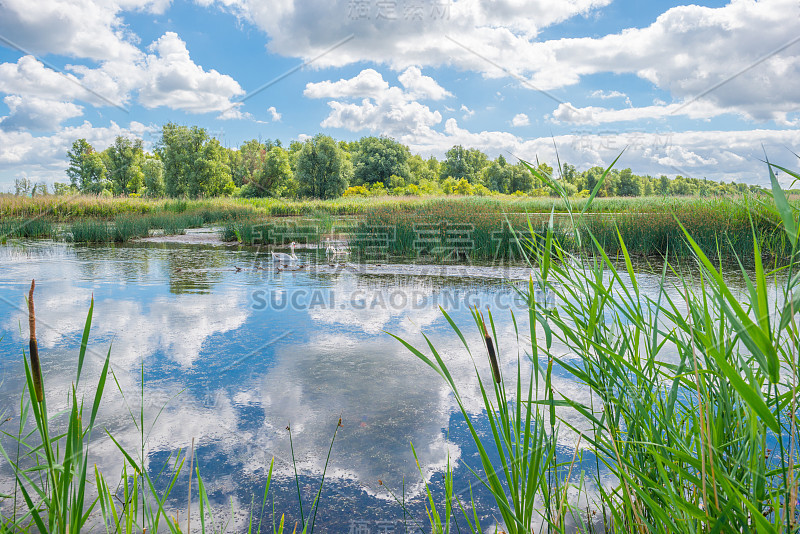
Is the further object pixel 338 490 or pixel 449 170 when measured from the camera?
pixel 449 170

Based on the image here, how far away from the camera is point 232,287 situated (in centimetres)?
559

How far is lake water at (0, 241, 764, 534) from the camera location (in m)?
1.80

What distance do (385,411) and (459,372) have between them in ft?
2.31

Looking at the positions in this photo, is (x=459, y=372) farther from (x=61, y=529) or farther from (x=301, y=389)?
Result: (x=61, y=529)

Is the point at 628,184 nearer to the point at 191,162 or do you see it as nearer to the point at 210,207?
the point at 191,162

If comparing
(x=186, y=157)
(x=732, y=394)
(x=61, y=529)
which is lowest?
(x=61, y=529)

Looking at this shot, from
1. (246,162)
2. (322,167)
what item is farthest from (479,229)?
(246,162)

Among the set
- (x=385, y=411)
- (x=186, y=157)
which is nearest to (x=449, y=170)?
(x=186, y=157)

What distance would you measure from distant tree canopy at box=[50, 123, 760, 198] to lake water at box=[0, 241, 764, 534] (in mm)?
26966

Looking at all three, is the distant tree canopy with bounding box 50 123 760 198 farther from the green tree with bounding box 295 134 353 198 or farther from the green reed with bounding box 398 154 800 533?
the green reed with bounding box 398 154 800 533

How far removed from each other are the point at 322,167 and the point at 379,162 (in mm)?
11412

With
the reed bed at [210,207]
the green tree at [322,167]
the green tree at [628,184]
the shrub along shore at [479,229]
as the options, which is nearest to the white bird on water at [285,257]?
the shrub along shore at [479,229]

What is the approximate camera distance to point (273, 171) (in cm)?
4369

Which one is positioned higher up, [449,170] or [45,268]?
[449,170]
